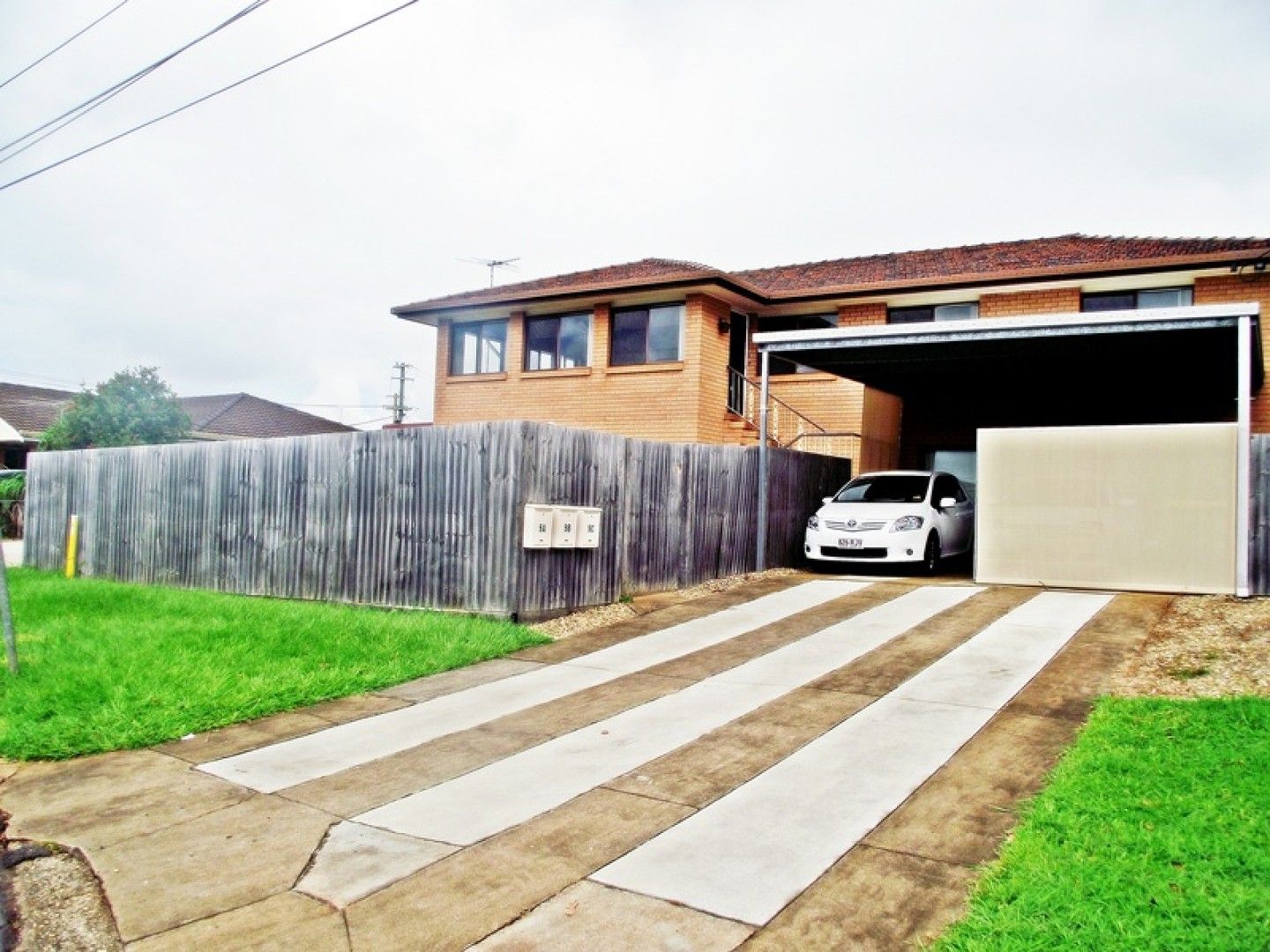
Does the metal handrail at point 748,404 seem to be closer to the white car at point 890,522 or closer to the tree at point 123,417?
the white car at point 890,522

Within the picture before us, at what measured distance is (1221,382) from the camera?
17.6 meters

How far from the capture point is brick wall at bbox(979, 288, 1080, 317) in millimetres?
18062

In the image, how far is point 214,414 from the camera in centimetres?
3775

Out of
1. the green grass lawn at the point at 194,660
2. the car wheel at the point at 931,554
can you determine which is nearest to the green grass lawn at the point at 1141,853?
the green grass lawn at the point at 194,660

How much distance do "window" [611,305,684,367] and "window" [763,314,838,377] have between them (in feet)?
7.92

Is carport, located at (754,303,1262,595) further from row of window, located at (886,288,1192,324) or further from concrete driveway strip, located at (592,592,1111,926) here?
concrete driveway strip, located at (592,592,1111,926)

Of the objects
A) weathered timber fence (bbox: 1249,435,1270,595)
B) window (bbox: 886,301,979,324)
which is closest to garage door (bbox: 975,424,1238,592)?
weathered timber fence (bbox: 1249,435,1270,595)

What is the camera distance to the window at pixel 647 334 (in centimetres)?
1956

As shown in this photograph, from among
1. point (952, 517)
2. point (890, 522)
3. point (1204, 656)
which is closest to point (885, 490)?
point (890, 522)

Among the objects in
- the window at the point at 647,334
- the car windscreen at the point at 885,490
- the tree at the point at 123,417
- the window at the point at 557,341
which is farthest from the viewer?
the tree at the point at 123,417

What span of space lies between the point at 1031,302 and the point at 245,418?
31289mm

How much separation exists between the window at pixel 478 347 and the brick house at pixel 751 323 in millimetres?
31

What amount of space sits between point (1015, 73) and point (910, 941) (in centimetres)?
1043

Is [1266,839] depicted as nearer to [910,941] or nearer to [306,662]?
[910,941]
